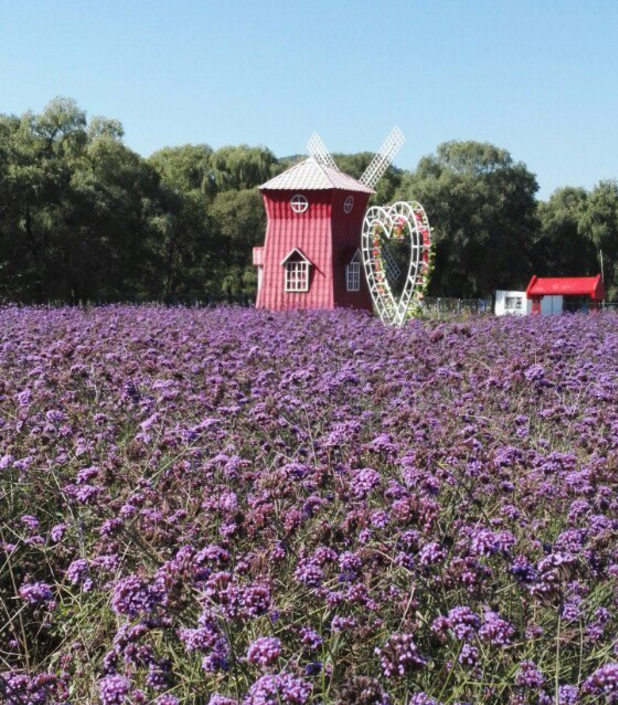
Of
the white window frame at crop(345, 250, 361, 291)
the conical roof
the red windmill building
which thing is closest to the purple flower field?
the red windmill building

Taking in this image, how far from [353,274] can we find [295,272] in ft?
6.53

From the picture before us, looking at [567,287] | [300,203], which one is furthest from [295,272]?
[567,287]

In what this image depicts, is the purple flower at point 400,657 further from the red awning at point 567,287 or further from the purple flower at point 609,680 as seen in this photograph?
the red awning at point 567,287

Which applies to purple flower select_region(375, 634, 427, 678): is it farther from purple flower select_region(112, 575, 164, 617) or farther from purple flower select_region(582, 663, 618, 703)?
purple flower select_region(112, 575, 164, 617)

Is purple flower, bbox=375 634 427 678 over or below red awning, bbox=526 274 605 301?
below

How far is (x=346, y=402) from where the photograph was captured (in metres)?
6.51

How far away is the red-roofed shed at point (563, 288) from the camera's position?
41719mm

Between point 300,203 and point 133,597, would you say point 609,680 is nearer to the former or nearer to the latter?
point 133,597

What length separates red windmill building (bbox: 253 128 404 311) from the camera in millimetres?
31125

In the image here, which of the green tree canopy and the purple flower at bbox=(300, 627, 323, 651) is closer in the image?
the purple flower at bbox=(300, 627, 323, 651)

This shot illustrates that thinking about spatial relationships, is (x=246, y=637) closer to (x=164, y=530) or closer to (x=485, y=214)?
(x=164, y=530)

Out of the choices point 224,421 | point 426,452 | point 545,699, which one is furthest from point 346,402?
point 545,699

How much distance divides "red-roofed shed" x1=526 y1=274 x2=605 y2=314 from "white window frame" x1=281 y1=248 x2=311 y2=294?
13856 mm

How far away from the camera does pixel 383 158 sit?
37.1 metres
